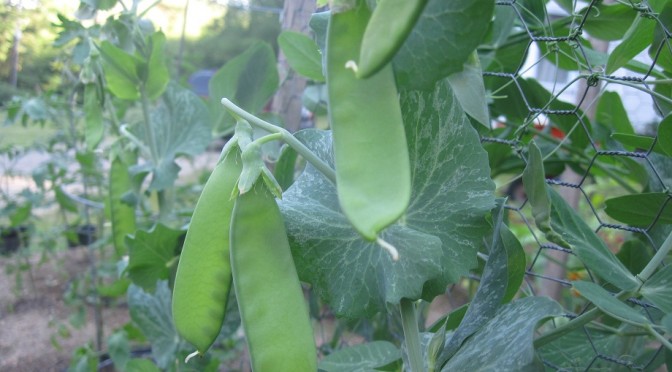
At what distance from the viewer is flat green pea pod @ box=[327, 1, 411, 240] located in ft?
0.91

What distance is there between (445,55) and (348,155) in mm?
92

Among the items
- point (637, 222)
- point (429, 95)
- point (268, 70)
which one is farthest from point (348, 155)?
point (268, 70)

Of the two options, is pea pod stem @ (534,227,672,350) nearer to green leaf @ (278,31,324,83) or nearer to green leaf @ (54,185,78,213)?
green leaf @ (278,31,324,83)

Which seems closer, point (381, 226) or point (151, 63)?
point (381, 226)

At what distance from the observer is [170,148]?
35.8 inches

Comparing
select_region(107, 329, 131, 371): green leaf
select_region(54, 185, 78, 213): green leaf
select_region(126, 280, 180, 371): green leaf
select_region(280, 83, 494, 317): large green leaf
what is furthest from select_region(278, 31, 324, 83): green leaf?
select_region(54, 185, 78, 213): green leaf

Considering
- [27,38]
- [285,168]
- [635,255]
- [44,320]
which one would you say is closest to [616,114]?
[635,255]

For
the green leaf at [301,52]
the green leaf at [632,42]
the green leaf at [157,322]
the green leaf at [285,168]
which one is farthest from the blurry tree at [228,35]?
the green leaf at [632,42]

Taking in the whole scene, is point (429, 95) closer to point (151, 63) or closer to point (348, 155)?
point (348, 155)

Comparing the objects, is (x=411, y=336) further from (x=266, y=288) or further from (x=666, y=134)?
(x=666, y=134)

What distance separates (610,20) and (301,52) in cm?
36

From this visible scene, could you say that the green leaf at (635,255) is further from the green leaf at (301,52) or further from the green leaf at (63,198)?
the green leaf at (63,198)

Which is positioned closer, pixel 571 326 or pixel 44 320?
pixel 571 326

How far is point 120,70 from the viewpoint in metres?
0.85
